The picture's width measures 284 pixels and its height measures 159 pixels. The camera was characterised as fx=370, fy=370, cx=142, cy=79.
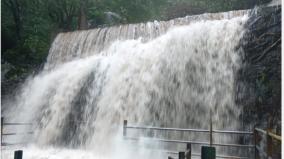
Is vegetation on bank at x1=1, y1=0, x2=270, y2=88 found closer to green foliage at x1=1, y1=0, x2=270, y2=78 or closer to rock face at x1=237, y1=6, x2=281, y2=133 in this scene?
green foliage at x1=1, y1=0, x2=270, y2=78

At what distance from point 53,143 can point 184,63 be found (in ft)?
10.1

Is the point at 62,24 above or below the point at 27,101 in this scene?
above

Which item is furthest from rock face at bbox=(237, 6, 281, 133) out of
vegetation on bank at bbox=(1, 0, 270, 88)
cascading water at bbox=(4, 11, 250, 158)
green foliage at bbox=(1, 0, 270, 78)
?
green foliage at bbox=(1, 0, 270, 78)

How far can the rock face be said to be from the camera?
6.66 metres

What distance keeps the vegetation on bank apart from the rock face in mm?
5814

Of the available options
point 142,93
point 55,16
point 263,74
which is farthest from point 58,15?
point 263,74

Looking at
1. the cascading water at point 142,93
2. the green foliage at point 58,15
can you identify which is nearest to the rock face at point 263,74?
the cascading water at point 142,93

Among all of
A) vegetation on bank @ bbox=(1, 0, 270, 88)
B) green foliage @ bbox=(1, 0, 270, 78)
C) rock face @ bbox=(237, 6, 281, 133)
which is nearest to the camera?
rock face @ bbox=(237, 6, 281, 133)

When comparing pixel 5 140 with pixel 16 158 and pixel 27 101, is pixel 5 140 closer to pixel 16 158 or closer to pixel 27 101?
pixel 27 101

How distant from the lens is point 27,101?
30.2ft

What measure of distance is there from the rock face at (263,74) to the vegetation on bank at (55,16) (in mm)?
5814

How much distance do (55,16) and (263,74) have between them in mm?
8978

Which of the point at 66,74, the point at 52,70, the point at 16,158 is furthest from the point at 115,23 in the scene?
the point at 16,158

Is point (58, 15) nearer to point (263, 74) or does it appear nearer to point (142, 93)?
point (142, 93)
